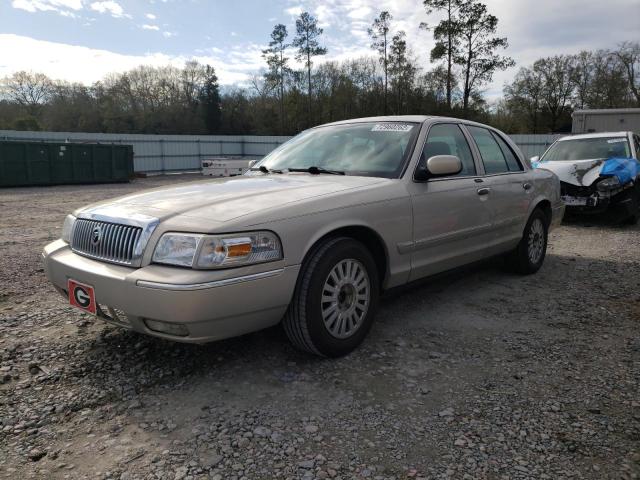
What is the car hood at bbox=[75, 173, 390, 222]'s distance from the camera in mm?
2816

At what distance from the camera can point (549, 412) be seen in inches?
102

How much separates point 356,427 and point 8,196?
55.4 ft

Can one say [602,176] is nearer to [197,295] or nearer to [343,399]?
[343,399]

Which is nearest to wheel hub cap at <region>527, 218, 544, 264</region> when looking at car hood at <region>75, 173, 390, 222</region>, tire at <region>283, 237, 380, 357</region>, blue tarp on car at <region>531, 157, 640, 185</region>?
car hood at <region>75, 173, 390, 222</region>

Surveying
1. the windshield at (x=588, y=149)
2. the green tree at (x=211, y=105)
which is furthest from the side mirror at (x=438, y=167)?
the green tree at (x=211, y=105)

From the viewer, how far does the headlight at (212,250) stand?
256cm

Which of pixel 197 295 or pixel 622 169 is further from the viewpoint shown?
pixel 622 169

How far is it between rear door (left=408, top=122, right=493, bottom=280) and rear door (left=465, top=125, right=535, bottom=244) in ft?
0.57

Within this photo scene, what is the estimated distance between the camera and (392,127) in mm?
4016

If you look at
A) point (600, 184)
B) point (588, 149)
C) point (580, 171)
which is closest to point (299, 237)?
point (600, 184)

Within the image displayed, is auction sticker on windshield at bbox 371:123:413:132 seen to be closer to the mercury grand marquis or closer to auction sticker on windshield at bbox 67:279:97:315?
the mercury grand marquis

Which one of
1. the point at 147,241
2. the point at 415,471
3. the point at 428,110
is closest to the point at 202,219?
the point at 147,241

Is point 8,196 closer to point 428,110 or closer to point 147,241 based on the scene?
point 147,241

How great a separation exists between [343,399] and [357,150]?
6.57 feet
